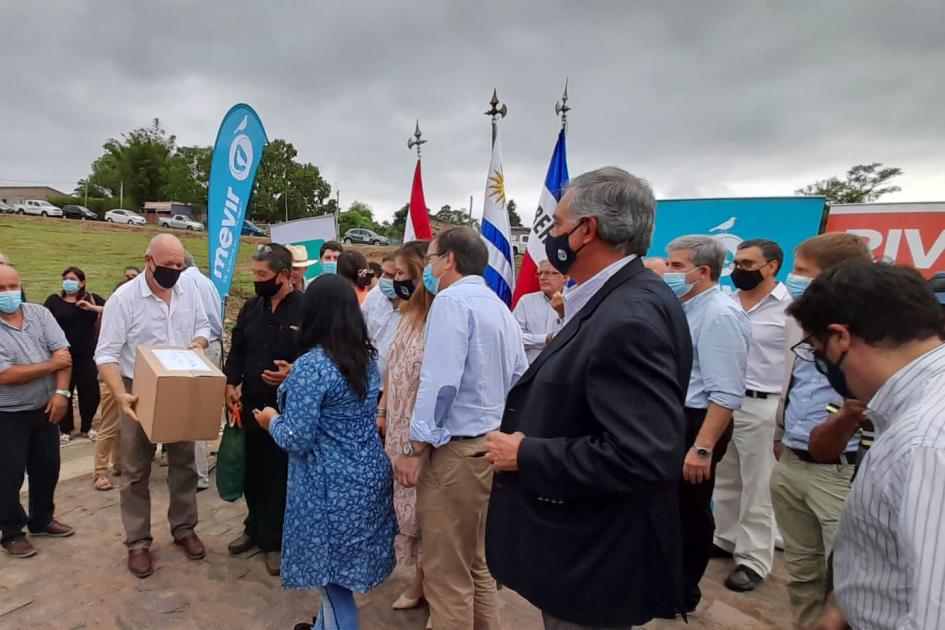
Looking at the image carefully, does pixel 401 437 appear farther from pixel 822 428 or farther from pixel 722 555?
pixel 722 555

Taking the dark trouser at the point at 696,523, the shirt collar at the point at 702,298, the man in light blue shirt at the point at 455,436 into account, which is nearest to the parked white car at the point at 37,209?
the man in light blue shirt at the point at 455,436

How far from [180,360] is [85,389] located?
147 inches

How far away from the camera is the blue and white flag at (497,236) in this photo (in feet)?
17.9

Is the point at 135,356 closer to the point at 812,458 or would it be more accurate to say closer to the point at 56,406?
the point at 56,406

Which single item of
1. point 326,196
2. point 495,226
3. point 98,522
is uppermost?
point 326,196

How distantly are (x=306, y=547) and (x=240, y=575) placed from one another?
1.36 meters

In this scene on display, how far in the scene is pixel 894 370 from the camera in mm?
1124

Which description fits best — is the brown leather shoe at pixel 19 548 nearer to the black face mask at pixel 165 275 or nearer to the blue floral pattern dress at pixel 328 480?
the black face mask at pixel 165 275

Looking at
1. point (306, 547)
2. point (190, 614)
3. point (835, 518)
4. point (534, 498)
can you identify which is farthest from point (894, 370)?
point (190, 614)

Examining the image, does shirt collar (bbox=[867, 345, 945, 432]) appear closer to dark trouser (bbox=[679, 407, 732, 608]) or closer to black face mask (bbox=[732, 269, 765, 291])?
dark trouser (bbox=[679, 407, 732, 608])

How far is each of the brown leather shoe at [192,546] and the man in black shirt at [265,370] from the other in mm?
176

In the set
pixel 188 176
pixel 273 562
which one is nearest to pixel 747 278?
pixel 273 562

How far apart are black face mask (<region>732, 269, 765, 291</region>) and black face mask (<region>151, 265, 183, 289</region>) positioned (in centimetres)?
373

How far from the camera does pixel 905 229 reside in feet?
14.0
